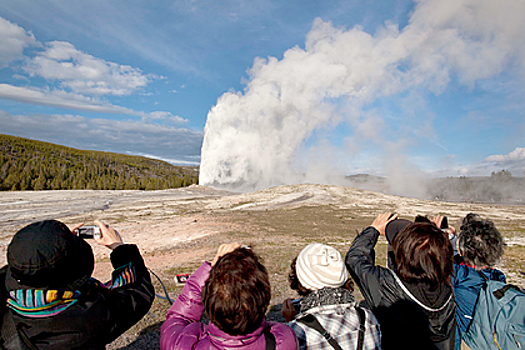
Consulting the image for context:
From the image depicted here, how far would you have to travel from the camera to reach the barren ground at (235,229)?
24.3 ft

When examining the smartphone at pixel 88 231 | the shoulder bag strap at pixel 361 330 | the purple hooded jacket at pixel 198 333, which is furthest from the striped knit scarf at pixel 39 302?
the shoulder bag strap at pixel 361 330

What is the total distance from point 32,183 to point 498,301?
62.2 m

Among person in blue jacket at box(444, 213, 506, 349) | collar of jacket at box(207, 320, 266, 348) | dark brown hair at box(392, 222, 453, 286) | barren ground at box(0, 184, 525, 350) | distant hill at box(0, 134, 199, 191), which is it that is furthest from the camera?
distant hill at box(0, 134, 199, 191)

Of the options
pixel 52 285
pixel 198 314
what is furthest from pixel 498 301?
pixel 52 285

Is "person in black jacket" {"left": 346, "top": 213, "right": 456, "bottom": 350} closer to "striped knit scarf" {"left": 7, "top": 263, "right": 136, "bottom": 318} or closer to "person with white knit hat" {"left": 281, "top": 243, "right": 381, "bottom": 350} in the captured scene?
"person with white knit hat" {"left": 281, "top": 243, "right": 381, "bottom": 350}

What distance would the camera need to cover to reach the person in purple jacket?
4.76 ft

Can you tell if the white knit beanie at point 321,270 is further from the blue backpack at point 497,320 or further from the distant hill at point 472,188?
the distant hill at point 472,188

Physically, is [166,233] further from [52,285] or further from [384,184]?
[384,184]

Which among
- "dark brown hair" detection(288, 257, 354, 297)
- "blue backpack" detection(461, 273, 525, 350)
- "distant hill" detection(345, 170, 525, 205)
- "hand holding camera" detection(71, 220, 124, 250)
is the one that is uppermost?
"distant hill" detection(345, 170, 525, 205)

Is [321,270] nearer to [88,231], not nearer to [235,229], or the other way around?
[88,231]

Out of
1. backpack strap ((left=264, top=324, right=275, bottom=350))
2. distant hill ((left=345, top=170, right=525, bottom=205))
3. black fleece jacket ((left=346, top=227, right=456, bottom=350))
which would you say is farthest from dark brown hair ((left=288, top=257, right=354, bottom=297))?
distant hill ((left=345, top=170, right=525, bottom=205))

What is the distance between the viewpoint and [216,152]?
1855 inches

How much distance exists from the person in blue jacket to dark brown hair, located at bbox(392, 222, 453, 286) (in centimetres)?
75

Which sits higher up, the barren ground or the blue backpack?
the blue backpack
